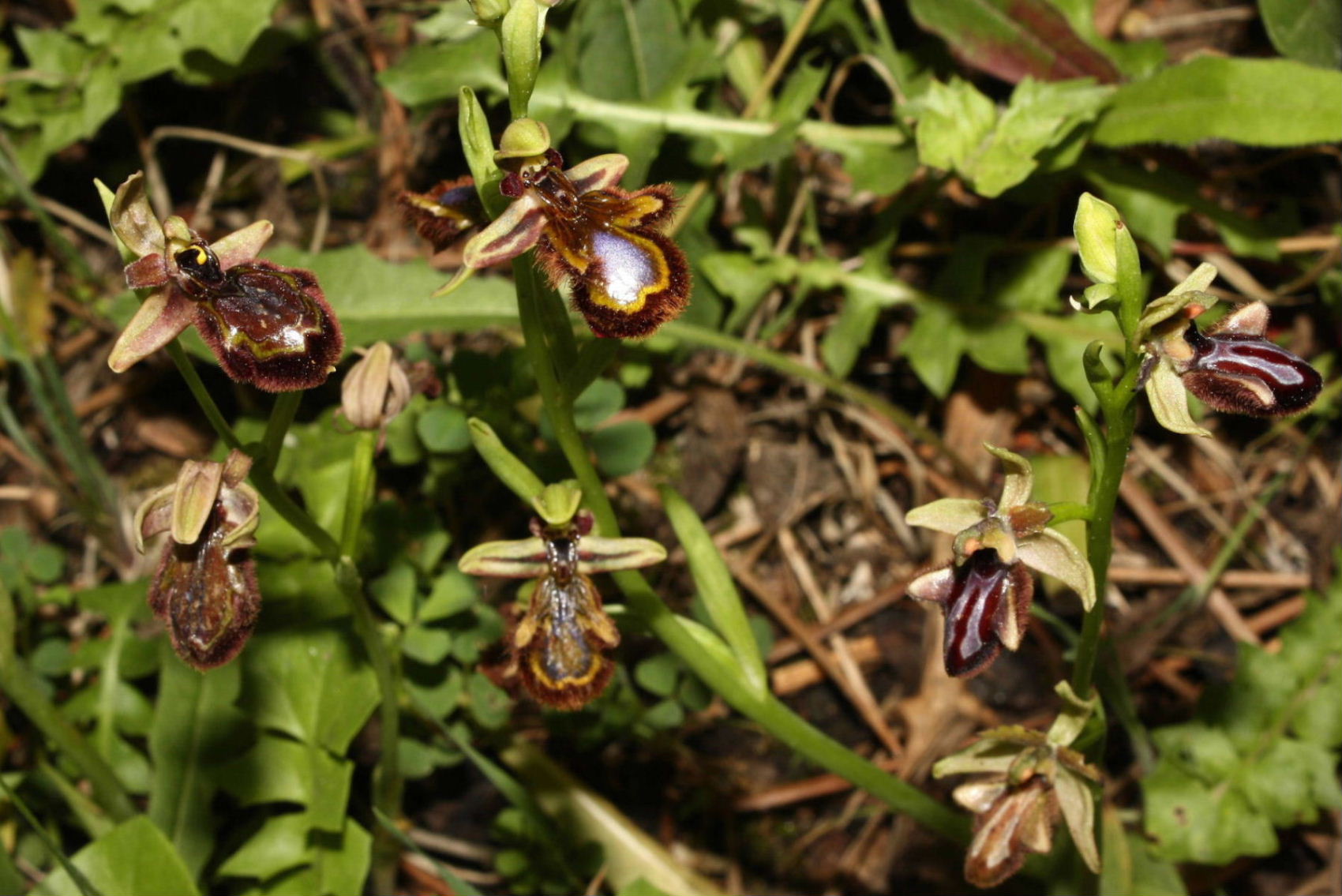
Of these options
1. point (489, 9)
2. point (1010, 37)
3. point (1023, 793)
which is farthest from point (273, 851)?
point (1010, 37)

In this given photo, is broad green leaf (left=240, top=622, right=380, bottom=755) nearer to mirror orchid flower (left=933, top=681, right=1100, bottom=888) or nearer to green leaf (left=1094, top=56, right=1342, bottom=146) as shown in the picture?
mirror orchid flower (left=933, top=681, right=1100, bottom=888)

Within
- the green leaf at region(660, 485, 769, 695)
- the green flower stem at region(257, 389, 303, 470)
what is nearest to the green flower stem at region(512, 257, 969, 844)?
the green leaf at region(660, 485, 769, 695)

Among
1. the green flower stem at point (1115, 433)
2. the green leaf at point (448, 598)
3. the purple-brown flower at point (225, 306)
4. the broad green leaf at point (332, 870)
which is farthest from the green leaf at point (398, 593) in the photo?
the green flower stem at point (1115, 433)

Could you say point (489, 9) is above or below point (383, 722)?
above

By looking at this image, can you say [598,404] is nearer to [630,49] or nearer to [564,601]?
[564,601]

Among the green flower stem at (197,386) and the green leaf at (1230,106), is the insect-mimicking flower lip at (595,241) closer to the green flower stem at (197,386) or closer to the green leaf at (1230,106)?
the green flower stem at (197,386)

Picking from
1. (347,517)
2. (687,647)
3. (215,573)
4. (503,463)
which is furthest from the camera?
(687,647)

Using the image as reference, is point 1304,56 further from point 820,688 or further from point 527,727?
point 527,727
